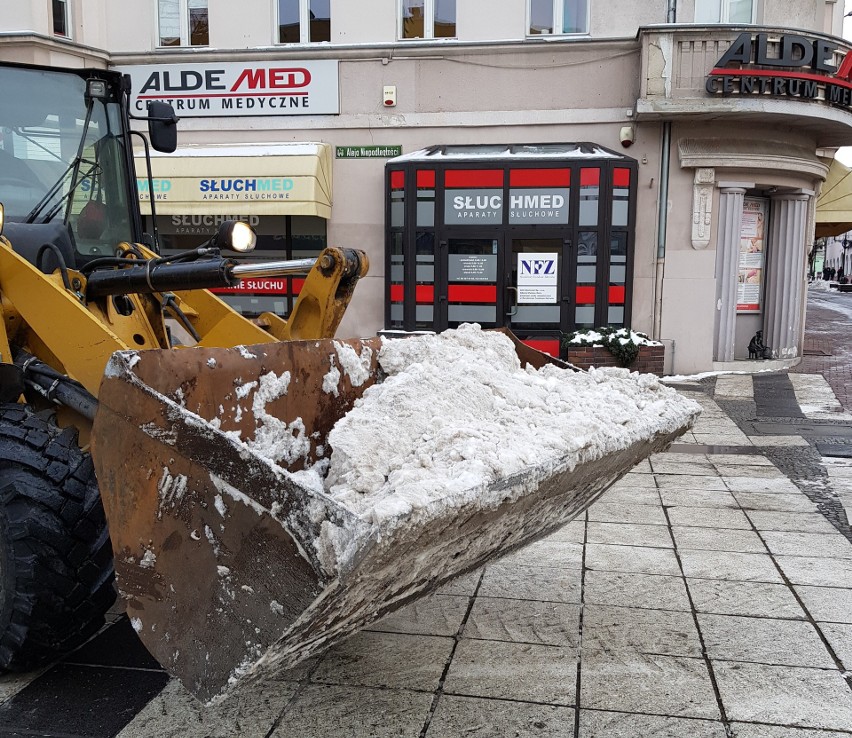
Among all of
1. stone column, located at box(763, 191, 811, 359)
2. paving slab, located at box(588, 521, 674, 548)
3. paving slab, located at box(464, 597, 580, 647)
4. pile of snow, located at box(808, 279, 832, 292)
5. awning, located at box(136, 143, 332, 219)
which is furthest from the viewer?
pile of snow, located at box(808, 279, 832, 292)

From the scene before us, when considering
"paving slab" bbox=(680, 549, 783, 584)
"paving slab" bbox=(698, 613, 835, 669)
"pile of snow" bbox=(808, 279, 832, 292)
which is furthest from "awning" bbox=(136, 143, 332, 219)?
"pile of snow" bbox=(808, 279, 832, 292)

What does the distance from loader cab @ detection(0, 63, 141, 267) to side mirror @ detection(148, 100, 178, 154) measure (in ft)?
Result: 0.79

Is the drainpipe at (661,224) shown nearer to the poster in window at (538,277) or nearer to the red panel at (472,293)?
the poster in window at (538,277)

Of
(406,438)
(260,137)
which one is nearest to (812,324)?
(260,137)

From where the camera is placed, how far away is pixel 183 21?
13.6 m

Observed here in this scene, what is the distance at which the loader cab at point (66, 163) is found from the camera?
4113mm

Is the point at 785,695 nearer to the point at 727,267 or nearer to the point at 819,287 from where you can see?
the point at 727,267

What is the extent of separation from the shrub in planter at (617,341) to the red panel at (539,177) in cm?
231

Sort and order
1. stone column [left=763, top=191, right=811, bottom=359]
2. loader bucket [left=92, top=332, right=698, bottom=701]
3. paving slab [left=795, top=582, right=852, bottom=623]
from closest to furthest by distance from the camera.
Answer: loader bucket [left=92, top=332, right=698, bottom=701] → paving slab [left=795, top=582, right=852, bottom=623] → stone column [left=763, top=191, right=811, bottom=359]

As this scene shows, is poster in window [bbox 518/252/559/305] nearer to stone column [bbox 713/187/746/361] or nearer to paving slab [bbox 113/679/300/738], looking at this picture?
stone column [bbox 713/187/746/361]

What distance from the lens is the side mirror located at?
14.8 ft

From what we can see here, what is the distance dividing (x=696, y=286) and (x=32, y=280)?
1117cm

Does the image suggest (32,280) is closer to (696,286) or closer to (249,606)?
(249,606)

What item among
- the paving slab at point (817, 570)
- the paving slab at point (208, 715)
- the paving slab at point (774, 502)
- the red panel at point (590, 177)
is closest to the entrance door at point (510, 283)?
the red panel at point (590, 177)
